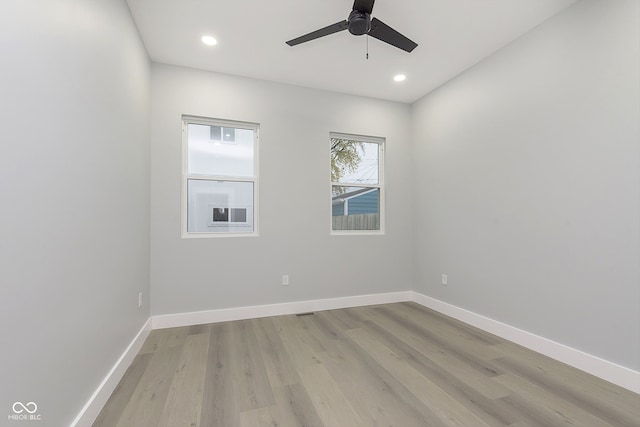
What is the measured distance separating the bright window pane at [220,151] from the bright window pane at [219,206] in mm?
143

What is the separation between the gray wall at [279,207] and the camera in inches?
112

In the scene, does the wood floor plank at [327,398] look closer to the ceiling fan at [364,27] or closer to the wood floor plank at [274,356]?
the wood floor plank at [274,356]

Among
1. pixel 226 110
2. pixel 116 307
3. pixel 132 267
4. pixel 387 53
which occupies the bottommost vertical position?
pixel 116 307

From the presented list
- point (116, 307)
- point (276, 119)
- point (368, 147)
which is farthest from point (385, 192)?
point (116, 307)

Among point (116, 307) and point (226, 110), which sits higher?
point (226, 110)

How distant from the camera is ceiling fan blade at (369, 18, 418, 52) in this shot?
5.98 feet

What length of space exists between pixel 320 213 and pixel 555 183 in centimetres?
235

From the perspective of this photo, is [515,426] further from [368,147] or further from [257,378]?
[368,147]

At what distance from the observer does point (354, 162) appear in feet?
12.2

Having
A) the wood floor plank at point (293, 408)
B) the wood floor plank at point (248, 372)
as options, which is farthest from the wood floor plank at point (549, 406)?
the wood floor plank at point (248, 372)

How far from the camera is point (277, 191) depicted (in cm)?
321

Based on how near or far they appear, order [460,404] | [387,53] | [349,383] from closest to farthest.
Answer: [460,404] → [349,383] → [387,53]

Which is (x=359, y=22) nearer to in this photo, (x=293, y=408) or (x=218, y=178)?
(x=218, y=178)

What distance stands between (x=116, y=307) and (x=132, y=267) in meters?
0.42
